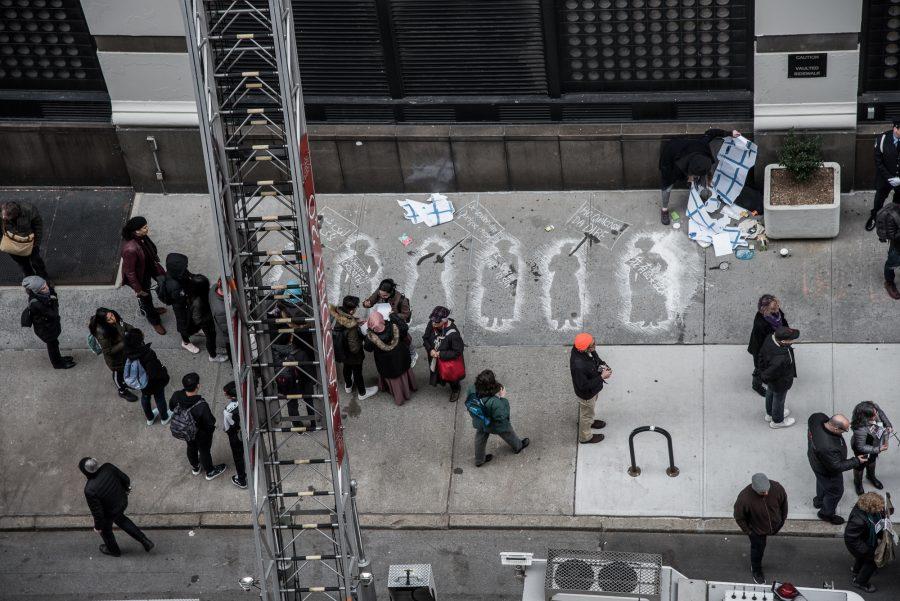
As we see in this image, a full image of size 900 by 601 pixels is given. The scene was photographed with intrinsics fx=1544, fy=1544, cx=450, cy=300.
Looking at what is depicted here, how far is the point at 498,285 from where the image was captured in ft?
63.7

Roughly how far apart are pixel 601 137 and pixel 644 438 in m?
4.40

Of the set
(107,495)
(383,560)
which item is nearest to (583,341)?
(383,560)

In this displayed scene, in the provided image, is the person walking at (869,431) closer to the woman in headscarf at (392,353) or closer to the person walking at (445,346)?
the person walking at (445,346)

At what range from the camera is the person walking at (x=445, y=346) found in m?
17.5

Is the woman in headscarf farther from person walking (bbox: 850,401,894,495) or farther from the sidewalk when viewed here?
person walking (bbox: 850,401,894,495)

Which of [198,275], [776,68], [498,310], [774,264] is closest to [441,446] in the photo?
[498,310]

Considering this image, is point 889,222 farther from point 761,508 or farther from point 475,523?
point 475,523

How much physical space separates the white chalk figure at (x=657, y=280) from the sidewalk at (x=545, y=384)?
27 mm

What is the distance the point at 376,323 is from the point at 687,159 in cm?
472

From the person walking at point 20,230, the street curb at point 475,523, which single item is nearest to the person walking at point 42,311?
the person walking at point 20,230

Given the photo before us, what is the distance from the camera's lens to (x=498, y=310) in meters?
19.2

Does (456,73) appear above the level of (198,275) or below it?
above

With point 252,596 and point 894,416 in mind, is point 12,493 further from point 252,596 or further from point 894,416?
point 894,416

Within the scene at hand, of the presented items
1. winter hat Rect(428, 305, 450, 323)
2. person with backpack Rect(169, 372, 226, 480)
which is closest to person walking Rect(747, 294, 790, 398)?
winter hat Rect(428, 305, 450, 323)
